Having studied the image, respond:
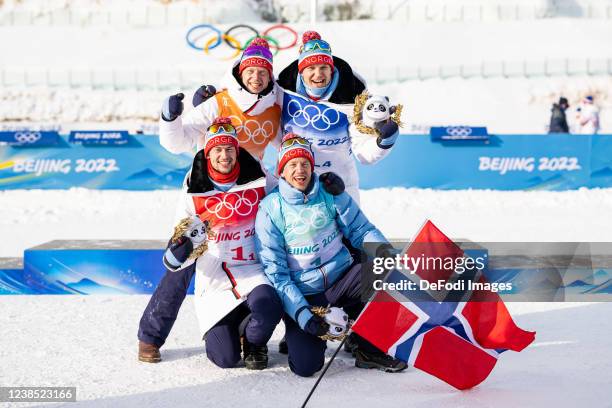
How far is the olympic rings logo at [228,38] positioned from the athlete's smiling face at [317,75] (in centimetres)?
2785

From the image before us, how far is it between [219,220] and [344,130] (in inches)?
51.1

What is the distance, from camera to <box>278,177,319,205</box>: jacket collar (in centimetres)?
477

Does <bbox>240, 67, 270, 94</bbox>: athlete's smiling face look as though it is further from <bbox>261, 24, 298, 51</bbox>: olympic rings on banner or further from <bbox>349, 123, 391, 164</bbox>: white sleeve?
<bbox>261, 24, 298, 51</bbox>: olympic rings on banner

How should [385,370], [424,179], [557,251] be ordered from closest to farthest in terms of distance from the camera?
[385,370] → [557,251] → [424,179]

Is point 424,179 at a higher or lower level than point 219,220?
lower

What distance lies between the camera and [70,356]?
5133mm

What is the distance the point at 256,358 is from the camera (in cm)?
493

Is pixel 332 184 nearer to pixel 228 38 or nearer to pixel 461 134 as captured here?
pixel 461 134

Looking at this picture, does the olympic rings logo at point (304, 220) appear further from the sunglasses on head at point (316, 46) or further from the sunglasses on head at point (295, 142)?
the sunglasses on head at point (316, 46)

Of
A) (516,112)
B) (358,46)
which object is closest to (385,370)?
(516,112)

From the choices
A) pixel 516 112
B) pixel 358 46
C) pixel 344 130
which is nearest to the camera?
pixel 344 130

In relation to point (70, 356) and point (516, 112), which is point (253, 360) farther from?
point (516, 112)

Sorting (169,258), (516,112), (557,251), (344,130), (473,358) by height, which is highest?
(344,130)

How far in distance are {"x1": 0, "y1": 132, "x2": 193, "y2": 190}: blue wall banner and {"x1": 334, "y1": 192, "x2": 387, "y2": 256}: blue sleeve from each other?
8.16 metres
